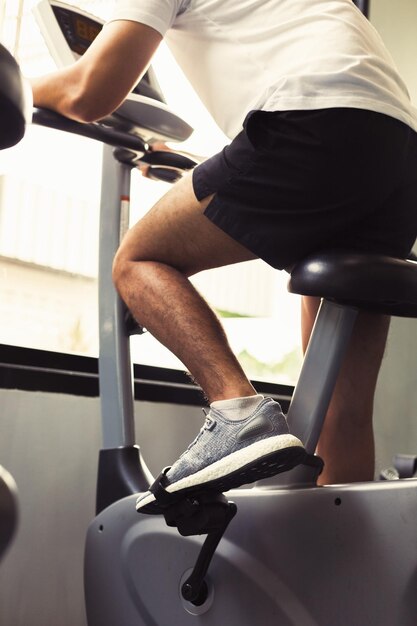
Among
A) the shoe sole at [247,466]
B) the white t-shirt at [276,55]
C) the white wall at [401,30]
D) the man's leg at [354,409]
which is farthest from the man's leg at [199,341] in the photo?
the white wall at [401,30]

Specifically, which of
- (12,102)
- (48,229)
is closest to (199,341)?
(12,102)

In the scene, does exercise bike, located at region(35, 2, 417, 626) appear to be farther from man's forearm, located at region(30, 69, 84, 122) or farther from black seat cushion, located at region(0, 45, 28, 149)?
black seat cushion, located at region(0, 45, 28, 149)

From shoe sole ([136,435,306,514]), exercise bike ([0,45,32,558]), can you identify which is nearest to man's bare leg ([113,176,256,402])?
shoe sole ([136,435,306,514])

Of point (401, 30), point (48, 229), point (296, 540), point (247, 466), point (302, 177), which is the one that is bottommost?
point (296, 540)

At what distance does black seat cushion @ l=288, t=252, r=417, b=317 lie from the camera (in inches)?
49.6

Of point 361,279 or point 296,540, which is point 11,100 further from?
point 296,540

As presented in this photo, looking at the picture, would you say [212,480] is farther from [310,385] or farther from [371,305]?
[371,305]

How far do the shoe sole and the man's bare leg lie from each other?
14cm

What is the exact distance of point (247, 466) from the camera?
121 cm

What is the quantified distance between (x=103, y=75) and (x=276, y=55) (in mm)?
330

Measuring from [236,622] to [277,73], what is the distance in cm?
100

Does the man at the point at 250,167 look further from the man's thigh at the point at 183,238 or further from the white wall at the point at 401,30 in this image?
the white wall at the point at 401,30

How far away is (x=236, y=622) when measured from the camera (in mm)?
1438

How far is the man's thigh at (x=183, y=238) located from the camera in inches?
56.6
